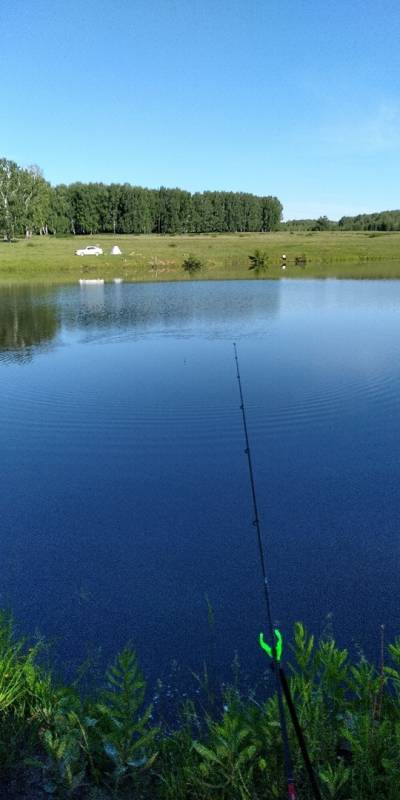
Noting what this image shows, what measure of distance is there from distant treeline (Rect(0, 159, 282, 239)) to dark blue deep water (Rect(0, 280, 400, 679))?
74.7 metres

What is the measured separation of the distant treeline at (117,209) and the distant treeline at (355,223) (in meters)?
16.6

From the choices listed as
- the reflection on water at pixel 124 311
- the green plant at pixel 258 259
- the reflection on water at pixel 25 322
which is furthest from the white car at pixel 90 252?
the reflection on water at pixel 25 322

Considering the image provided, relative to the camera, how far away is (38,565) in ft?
22.4

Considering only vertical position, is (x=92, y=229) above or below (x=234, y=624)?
above

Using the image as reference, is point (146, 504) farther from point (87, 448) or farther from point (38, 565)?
point (87, 448)

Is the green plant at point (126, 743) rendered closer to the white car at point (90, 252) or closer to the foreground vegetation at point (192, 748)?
the foreground vegetation at point (192, 748)

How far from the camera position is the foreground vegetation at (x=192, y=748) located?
11.1 feet

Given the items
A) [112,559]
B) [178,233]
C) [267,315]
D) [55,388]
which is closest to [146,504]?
[112,559]

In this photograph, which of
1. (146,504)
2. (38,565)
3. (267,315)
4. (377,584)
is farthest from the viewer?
(267,315)

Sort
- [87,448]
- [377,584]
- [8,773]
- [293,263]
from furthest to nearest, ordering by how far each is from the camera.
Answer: [293,263]
[87,448]
[377,584]
[8,773]

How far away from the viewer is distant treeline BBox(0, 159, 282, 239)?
85375mm

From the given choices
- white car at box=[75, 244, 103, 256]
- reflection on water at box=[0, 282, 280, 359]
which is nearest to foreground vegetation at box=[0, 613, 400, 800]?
reflection on water at box=[0, 282, 280, 359]

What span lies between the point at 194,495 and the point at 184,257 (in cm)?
6107

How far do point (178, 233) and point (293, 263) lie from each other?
61360 millimetres
